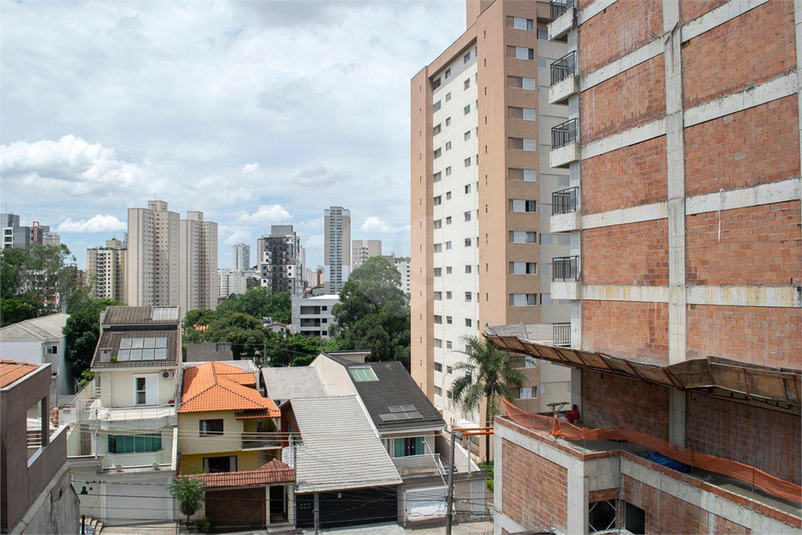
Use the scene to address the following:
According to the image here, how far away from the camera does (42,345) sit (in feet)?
107

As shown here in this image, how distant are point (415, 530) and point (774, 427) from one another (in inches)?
509

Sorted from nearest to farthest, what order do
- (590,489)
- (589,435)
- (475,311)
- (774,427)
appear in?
(774,427) → (590,489) → (589,435) → (475,311)

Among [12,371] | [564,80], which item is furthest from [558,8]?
[12,371]

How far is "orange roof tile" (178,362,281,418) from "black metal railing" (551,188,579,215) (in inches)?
515

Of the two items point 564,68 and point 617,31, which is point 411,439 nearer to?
point 564,68

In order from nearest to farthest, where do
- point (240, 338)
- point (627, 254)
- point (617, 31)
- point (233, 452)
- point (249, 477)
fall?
point (627, 254) < point (617, 31) < point (249, 477) < point (233, 452) < point (240, 338)

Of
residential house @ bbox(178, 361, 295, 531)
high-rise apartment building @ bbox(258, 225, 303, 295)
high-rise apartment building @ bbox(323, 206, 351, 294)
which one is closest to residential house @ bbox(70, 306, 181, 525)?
residential house @ bbox(178, 361, 295, 531)

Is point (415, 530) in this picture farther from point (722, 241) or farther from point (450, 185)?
point (450, 185)

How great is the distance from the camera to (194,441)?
2033 cm

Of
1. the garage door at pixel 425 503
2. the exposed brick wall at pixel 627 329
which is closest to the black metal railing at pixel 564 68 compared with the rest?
the exposed brick wall at pixel 627 329

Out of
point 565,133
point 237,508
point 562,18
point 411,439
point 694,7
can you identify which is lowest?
point 237,508

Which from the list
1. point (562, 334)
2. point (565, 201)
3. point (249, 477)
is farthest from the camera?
point (249, 477)

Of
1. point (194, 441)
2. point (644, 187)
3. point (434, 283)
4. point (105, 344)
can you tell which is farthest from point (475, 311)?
point (644, 187)

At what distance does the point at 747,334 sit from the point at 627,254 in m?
2.84
